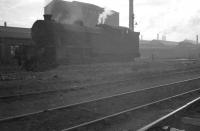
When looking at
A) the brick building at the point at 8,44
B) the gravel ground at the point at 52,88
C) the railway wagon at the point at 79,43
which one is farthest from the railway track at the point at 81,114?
the brick building at the point at 8,44

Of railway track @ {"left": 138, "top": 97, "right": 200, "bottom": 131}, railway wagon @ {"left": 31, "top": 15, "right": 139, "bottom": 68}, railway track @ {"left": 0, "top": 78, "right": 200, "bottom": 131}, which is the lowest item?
railway track @ {"left": 0, "top": 78, "right": 200, "bottom": 131}

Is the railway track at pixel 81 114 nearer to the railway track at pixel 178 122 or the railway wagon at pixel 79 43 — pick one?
the railway track at pixel 178 122

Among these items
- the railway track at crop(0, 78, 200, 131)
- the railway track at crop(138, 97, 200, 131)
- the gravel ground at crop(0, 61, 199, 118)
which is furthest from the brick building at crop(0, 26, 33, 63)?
the railway track at crop(138, 97, 200, 131)

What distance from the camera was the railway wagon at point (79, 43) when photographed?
19.5m

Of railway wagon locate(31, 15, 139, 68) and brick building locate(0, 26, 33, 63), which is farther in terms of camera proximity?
brick building locate(0, 26, 33, 63)

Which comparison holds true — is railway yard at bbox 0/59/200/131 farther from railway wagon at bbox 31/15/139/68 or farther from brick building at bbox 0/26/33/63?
brick building at bbox 0/26/33/63

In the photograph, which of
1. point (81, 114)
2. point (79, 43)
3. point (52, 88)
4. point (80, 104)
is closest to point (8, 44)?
point (79, 43)

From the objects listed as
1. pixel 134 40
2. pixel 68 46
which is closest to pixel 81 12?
pixel 134 40

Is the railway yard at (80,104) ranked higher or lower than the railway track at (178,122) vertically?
lower

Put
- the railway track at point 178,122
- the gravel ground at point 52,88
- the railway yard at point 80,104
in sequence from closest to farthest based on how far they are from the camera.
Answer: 1. the railway track at point 178,122
2. the railway yard at point 80,104
3. the gravel ground at point 52,88

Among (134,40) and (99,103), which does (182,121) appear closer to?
(99,103)

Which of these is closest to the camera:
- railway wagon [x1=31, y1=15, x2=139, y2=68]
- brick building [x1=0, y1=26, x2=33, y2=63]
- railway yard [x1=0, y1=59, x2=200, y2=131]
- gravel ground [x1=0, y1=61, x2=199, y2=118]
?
railway yard [x1=0, y1=59, x2=200, y2=131]

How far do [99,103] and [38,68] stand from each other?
32.6 feet

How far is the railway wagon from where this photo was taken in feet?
63.8
